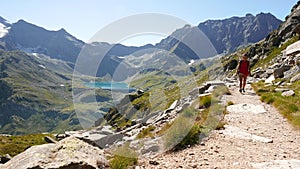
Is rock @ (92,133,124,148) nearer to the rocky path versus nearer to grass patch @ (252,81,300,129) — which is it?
grass patch @ (252,81,300,129)

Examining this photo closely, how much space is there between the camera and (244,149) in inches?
404

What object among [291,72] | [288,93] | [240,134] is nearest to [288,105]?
[288,93]

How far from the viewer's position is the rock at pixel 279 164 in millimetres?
8269

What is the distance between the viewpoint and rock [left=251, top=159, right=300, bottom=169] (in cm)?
827

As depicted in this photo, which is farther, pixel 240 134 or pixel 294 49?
pixel 294 49

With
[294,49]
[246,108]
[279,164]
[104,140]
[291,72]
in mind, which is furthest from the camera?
[294,49]

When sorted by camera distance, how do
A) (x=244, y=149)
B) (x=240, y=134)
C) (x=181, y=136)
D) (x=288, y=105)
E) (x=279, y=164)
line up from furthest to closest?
(x=288, y=105) → (x=240, y=134) → (x=181, y=136) → (x=244, y=149) → (x=279, y=164)

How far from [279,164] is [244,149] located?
6.11 ft

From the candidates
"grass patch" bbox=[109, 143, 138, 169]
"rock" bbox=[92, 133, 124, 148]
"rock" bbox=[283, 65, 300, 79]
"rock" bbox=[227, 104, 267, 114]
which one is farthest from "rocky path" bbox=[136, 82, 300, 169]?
"rock" bbox=[283, 65, 300, 79]

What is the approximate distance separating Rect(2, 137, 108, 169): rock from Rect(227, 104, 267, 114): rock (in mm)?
10279

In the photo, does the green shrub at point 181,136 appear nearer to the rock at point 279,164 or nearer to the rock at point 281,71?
the rock at point 279,164

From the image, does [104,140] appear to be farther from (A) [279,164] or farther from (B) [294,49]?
(B) [294,49]

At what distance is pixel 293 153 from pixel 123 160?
18.7 ft

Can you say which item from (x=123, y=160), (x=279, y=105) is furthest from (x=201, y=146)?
(x=279, y=105)
